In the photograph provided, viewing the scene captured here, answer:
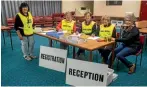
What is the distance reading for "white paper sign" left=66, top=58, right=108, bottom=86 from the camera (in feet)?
6.93

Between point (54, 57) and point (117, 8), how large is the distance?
632 centimetres

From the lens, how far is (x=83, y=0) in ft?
31.9

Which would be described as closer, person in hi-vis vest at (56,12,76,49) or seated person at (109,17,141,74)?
seated person at (109,17,141,74)

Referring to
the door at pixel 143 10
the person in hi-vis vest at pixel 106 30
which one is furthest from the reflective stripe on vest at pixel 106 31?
A: the door at pixel 143 10

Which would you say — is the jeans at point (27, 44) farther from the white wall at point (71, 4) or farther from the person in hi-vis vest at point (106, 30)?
the white wall at point (71, 4)

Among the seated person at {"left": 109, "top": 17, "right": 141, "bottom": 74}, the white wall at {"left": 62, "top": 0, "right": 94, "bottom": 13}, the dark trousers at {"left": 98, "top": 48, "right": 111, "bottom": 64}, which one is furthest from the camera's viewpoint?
the white wall at {"left": 62, "top": 0, "right": 94, "bottom": 13}

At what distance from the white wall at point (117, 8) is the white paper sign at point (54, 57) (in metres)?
5.88

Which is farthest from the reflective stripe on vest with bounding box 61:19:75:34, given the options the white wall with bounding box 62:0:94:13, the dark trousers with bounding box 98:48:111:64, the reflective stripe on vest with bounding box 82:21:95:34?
the white wall with bounding box 62:0:94:13

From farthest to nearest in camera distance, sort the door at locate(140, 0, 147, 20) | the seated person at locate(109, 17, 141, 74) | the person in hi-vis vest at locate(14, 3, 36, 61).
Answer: the door at locate(140, 0, 147, 20) < the person in hi-vis vest at locate(14, 3, 36, 61) < the seated person at locate(109, 17, 141, 74)

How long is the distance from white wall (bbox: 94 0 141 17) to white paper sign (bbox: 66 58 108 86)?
6259 millimetres

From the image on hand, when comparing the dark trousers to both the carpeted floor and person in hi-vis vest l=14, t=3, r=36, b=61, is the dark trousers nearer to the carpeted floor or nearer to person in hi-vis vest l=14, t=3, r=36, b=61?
the carpeted floor

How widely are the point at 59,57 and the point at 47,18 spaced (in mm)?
5193

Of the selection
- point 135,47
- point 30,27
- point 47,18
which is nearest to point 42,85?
point 30,27

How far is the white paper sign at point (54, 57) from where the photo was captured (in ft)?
8.97
